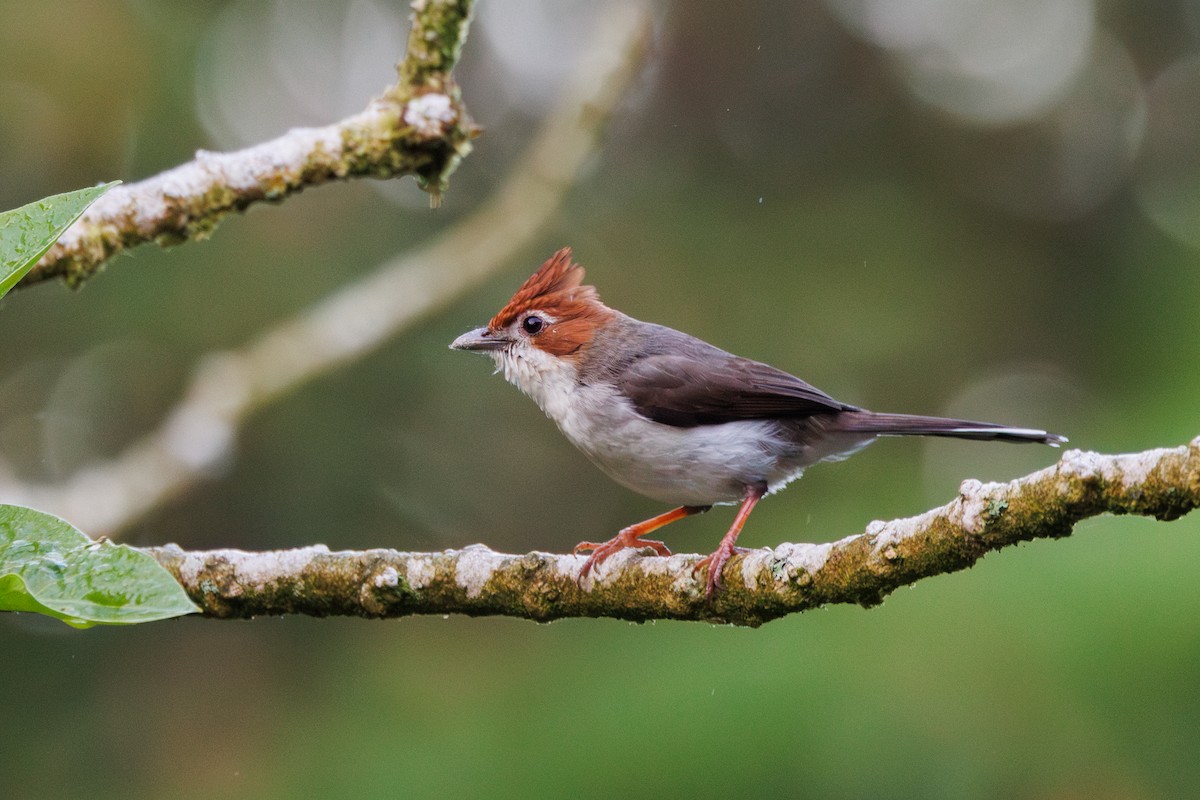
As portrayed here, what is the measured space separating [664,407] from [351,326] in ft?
9.99

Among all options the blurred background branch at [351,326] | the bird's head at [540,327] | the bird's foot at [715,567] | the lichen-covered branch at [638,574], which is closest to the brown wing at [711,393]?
the bird's head at [540,327]

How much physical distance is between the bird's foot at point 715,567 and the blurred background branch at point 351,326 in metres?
3.59

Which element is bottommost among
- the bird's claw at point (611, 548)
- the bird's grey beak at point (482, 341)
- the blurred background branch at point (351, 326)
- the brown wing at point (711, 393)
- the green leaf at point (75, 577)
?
the green leaf at point (75, 577)

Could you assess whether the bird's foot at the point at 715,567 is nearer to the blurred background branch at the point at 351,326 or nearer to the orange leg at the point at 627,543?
the orange leg at the point at 627,543

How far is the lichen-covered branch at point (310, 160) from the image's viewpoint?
11.7 ft

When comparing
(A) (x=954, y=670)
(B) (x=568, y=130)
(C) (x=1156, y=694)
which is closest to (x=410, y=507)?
(B) (x=568, y=130)

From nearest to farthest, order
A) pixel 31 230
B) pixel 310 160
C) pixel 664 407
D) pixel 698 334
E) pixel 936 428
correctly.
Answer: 1. pixel 31 230
2. pixel 310 160
3. pixel 936 428
4. pixel 664 407
5. pixel 698 334

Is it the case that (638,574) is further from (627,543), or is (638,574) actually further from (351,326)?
(351,326)

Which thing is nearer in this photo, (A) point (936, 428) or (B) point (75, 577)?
(B) point (75, 577)

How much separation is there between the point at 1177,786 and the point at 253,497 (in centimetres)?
597

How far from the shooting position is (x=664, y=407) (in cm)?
430

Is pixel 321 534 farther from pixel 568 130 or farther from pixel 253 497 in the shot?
pixel 568 130

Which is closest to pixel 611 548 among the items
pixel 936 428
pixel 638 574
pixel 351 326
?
pixel 638 574

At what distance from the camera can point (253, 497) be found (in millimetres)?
7777
